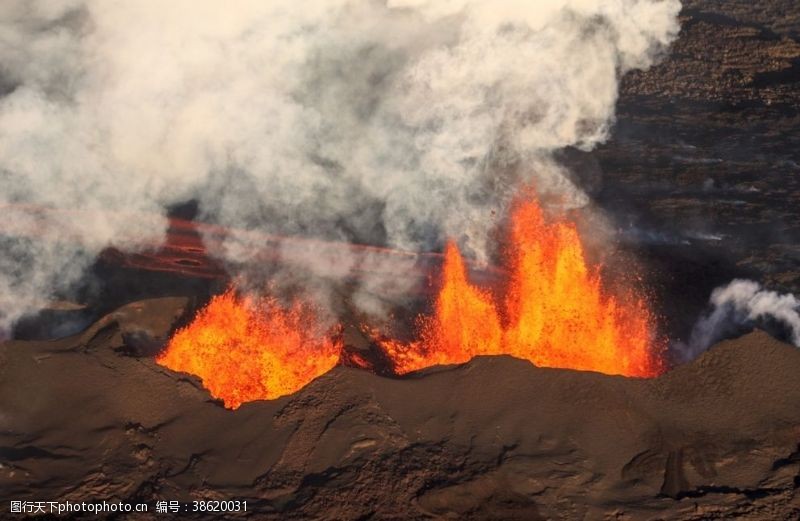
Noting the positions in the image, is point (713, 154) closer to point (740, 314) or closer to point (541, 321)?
point (740, 314)

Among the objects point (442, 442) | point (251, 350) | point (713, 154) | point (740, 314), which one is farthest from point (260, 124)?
point (713, 154)

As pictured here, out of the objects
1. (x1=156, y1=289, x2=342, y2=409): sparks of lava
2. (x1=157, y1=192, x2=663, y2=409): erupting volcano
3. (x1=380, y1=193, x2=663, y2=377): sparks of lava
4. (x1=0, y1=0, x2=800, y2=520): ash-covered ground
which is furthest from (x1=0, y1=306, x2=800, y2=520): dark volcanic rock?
(x1=380, y1=193, x2=663, y2=377): sparks of lava

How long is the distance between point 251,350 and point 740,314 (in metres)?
7.63

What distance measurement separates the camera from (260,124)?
14.2 meters

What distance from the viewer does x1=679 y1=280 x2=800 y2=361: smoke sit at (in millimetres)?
9750

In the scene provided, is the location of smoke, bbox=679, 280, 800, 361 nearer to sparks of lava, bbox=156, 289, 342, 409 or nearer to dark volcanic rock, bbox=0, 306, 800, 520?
dark volcanic rock, bbox=0, 306, 800, 520

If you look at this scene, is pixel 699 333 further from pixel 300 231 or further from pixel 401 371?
pixel 300 231

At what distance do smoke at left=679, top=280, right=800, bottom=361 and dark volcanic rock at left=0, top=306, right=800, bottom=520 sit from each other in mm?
875

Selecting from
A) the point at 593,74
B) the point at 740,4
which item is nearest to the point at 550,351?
the point at 593,74

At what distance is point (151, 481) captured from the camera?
27.5 ft

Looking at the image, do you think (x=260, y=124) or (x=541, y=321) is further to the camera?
(x=260, y=124)

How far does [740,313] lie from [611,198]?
5218 mm

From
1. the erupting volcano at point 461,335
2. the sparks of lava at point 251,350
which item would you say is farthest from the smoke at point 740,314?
the sparks of lava at point 251,350

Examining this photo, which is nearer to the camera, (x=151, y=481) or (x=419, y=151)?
(x=151, y=481)
